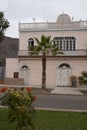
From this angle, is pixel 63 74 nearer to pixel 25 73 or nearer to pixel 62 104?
pixel 25 73

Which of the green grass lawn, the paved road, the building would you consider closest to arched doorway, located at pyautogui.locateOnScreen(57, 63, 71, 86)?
the building

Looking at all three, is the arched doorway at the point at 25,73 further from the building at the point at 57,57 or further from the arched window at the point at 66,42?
the arched window at the point at 66,42

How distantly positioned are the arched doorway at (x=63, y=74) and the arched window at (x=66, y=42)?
8.40ft

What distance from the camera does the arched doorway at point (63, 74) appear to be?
46.3 m

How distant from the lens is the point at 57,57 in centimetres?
4653

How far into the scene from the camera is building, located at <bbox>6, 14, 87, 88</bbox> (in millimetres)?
46062

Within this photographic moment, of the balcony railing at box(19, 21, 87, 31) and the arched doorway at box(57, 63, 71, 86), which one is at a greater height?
the balcony railing at box(19, 21, 87, 31)

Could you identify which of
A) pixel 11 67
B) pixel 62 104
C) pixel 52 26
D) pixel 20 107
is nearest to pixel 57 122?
pixel 20 107

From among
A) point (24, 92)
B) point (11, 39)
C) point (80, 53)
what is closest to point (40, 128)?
point (24, 92)

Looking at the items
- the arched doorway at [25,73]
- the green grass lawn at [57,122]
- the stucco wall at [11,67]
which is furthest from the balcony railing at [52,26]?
the green grass lawn at [57,122]

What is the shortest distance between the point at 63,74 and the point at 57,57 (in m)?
2.43

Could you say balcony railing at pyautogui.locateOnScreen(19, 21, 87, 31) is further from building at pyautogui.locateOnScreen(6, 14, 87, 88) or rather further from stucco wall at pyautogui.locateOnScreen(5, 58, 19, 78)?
stucco wall at pyautogui.locateOnScreen(5, 58, 19, 78)

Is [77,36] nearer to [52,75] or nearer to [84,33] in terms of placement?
[84,33]

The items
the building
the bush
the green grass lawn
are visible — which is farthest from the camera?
the building
